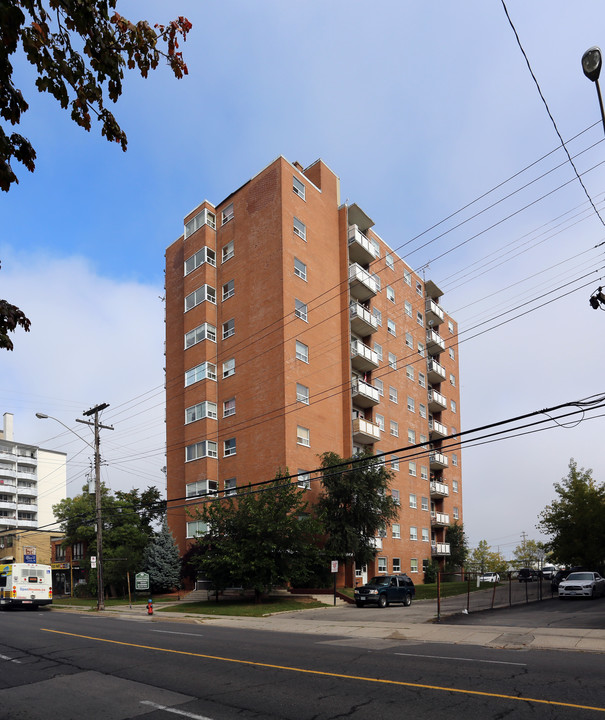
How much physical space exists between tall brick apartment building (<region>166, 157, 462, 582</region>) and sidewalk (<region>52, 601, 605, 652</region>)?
10.3 metres

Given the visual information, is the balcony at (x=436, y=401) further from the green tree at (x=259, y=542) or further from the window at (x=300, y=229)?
the green tree at (x=259, y=542)

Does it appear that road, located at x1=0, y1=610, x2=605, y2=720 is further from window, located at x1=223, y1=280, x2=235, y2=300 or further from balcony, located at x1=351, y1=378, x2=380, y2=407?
window, located at x1=223, y1=280, x2=235, y2=300

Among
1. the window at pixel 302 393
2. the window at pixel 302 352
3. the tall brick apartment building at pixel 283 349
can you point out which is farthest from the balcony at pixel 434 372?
the window at pixel 302 393

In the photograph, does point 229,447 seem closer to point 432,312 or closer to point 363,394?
point 363,394

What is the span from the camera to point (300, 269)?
145 ft

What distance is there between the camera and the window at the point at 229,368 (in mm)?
44344

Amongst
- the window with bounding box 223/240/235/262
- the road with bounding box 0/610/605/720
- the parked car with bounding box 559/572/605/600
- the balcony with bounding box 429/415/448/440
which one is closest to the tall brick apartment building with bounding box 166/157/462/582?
the window with bounding box 223/240/235/262

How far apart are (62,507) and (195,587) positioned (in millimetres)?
32585

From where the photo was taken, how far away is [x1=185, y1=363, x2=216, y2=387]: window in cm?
4516

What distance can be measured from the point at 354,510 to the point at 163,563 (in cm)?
1337

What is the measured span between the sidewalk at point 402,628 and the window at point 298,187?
28473mm

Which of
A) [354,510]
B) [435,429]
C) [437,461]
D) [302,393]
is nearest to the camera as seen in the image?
[354,510]

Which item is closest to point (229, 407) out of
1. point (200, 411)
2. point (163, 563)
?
point (200, 411)

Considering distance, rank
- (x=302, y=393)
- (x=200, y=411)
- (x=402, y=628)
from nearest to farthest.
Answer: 1. (x=402, y=628)
2. (x=302, y=393)
3. (x=200, y=411)
